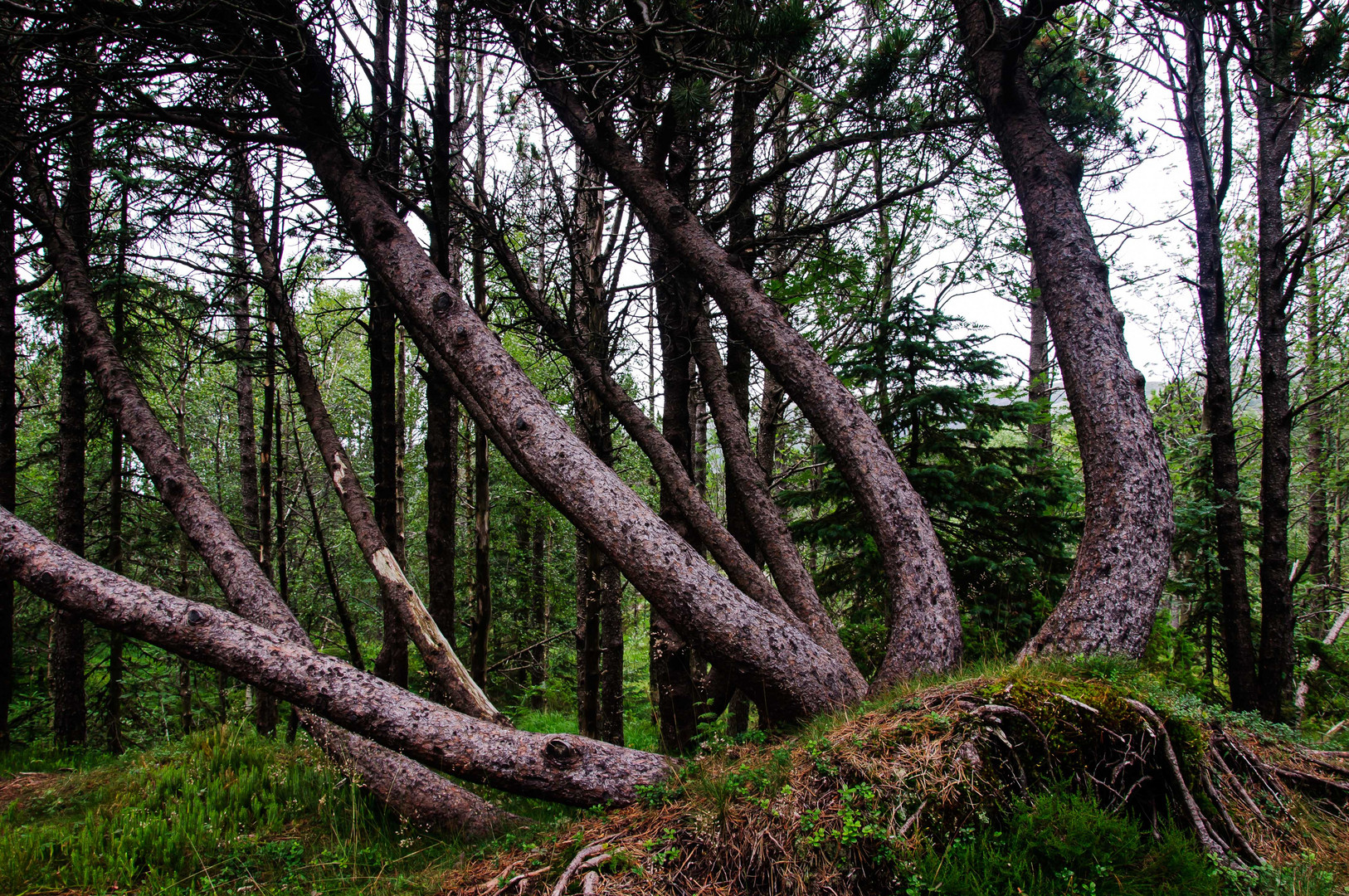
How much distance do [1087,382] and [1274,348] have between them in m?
3.38

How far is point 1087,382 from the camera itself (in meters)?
3.72

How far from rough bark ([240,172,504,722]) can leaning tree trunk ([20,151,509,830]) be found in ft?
1.68

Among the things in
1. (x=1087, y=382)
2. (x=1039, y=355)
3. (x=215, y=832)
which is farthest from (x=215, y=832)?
(x=1039, y=355)

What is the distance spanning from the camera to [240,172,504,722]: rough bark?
13.4ft

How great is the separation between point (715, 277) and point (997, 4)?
2.83 meters

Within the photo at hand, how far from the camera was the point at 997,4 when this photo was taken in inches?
174

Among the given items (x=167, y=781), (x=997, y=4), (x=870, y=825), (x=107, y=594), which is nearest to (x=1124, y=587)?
(x=870, y=825)

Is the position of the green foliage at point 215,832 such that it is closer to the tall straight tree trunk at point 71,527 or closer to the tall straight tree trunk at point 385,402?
the tall straight tree trunk at point 385,402

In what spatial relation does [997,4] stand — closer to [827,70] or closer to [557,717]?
[827,70]

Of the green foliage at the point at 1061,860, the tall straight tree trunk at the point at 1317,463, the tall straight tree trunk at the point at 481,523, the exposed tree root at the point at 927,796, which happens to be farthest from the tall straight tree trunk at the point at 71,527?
the tall straight tree trunk at the point at 1317,463

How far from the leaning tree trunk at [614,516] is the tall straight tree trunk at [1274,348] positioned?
4.28 metres

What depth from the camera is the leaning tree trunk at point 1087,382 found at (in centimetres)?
328

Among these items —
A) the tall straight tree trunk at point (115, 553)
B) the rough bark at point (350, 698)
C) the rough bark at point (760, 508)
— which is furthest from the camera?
the tall straight tree trunk at point (115, 553)

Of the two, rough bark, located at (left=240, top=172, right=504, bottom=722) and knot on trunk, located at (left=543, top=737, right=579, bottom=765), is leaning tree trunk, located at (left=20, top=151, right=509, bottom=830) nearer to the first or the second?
rough bark, located at (left=240, top=172, right=504, bottom=722)
